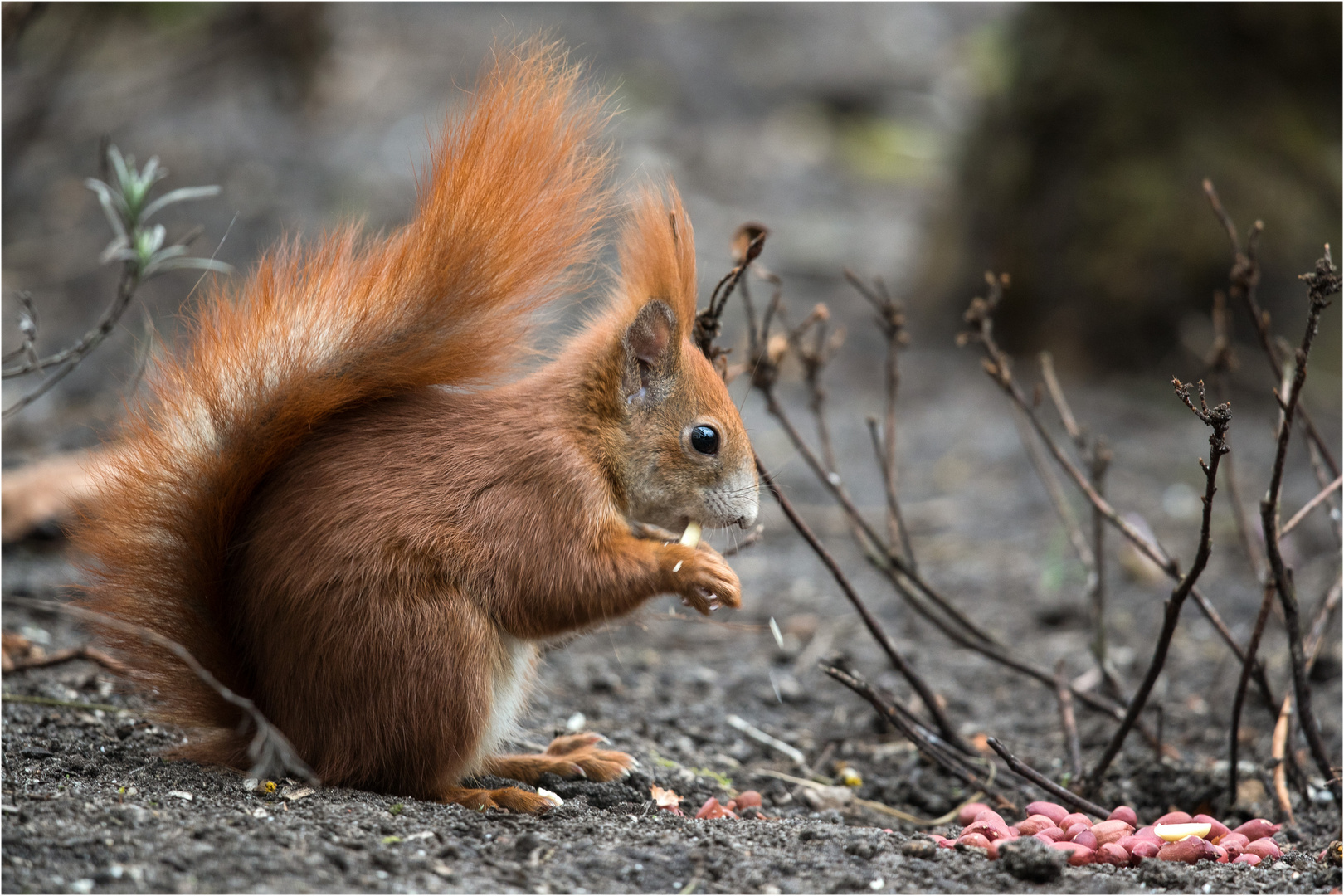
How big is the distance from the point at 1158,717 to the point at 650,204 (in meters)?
1.54

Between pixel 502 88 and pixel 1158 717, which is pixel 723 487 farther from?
pixel 1158 717

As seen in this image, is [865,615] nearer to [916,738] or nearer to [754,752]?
[916,738]

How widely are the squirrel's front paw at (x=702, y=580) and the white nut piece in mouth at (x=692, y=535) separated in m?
0.09

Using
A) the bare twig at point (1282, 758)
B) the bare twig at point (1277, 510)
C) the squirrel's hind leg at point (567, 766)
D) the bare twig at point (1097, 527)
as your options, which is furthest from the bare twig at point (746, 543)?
the bare twig at point (1282, 758)

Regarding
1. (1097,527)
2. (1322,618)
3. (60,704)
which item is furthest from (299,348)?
(1322,618)

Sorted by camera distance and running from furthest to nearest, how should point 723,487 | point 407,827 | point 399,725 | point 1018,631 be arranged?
point 1018,631 < point 723,487 < point 399,725 < point 407,827

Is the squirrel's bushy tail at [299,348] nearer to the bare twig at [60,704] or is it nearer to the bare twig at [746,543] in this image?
the bare twig at [60,704]

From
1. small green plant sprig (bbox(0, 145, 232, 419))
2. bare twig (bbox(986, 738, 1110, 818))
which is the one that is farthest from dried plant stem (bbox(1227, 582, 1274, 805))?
small green plant sprig (bbox(0, 145, 232, 419))

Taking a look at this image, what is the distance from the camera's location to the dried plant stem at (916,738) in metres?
2.18

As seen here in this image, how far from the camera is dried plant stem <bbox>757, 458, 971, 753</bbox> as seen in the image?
226 centimetres

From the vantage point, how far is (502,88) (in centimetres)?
200

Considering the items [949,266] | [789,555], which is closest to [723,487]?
[789,555]

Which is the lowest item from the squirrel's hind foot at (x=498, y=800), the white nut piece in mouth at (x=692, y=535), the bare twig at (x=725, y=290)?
the squirrel's hind foot at (x=498, y=800)

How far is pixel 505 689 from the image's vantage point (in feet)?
6.79
